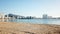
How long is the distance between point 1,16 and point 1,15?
0.52 meters

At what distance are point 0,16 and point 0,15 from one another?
516 millimetres

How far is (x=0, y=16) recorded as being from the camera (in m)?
37.2

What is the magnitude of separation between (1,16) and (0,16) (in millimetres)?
328

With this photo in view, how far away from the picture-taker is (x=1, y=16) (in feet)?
123

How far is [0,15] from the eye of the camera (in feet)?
123

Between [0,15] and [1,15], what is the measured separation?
1.09 ft

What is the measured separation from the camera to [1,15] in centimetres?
3772

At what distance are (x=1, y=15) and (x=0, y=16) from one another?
2.10 ft
